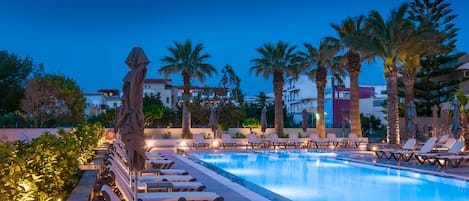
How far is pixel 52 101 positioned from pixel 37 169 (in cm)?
2390

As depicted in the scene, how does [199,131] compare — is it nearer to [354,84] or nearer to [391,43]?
[354,84]

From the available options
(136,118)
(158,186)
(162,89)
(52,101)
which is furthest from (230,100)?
(162,89)

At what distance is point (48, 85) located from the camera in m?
29.2

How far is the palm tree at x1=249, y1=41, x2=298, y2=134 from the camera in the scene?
33531mm

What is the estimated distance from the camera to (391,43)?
74.2ft

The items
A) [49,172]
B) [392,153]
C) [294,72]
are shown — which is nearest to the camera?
[49,172]

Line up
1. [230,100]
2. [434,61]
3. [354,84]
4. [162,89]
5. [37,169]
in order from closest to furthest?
[37,169]
[354,84]
[434,61]
[230,100]
[162,89]

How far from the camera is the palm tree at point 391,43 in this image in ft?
74.2

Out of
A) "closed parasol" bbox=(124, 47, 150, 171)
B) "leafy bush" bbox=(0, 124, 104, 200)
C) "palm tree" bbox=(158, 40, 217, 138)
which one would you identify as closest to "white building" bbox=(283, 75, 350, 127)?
"palm tree" bbox=(158, 40, 217, 138)

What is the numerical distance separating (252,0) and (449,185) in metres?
56.3

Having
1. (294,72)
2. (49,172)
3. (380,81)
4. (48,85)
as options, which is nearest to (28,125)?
(48,85)

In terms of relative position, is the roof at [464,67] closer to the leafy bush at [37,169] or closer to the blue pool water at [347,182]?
the blue pool water at [347,182]

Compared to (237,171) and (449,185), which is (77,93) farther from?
(449,185)

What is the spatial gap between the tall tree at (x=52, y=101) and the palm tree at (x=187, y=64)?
5806 millimetres
